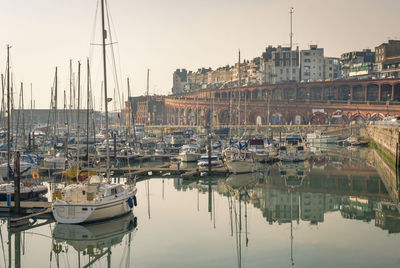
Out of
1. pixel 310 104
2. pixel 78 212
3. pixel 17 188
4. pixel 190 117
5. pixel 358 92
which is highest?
pixel 358 92

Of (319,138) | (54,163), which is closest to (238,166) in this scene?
(54,163)

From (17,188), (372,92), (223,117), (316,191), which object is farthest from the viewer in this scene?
(223,117)

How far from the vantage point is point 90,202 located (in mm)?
25438

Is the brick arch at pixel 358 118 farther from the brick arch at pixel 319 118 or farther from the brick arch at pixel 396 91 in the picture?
the brick arch at pixel 396 91

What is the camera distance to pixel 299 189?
1543 inches

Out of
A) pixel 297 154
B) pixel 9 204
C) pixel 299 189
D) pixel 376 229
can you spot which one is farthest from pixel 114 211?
pixel 297 154

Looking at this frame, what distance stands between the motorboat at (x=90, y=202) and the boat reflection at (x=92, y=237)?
1.42 feet

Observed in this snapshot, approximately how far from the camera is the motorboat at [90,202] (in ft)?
82.6

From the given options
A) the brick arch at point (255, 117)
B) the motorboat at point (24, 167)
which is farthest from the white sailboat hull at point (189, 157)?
the brick arch at point (255, 117)

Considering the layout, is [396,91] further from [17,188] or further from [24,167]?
[17,188]

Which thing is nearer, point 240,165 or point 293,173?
point 240,165

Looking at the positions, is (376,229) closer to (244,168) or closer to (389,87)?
(244,168)

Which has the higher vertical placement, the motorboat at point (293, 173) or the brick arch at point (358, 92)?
the brick arch at point (358, 92)

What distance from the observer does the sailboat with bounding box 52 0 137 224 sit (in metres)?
25.2
